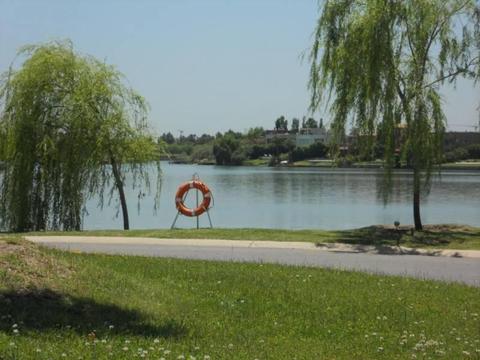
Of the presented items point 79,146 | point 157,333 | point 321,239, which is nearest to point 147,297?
point 157,333

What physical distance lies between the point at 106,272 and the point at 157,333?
265cm

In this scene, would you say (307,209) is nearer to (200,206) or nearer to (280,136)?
(200,206)

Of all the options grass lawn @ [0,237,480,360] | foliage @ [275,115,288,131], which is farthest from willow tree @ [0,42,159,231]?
foliage @ [275,115,288,131]

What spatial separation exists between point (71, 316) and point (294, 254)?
884 centimetres

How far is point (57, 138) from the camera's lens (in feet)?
78.4

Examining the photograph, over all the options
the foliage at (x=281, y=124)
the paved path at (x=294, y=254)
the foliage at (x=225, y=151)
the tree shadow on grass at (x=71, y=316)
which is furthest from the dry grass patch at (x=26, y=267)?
the foliage at (x=281, y=124)

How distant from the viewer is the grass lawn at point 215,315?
19.6 feet

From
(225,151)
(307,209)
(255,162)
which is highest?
(225,151)

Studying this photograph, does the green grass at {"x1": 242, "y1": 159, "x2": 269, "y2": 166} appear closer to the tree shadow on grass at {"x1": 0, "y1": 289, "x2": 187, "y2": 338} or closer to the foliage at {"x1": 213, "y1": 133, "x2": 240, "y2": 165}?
the foliage at {"x1": 213, "y1": 133, "x2": 240, "y2": 165}

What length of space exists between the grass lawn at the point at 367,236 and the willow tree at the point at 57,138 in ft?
17.6

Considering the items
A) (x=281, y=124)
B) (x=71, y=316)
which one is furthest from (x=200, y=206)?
(x=281, y=124)

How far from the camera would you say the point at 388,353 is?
6.39 meters

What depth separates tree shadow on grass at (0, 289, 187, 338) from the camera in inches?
251

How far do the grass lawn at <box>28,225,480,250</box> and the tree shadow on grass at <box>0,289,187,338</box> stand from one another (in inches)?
425
